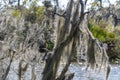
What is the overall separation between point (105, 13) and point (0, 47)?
133 inches

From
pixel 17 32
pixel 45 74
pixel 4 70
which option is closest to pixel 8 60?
pixel 4 70

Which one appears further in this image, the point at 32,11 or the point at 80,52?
the point at 32,11

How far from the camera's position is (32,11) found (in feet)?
70.1

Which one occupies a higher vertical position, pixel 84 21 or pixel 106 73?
pixel 84 21

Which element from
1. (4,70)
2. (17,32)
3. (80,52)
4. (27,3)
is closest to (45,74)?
(80,52)

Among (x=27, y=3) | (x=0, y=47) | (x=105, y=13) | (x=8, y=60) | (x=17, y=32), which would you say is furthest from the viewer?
(x=27, y=3)

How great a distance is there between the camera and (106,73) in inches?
466

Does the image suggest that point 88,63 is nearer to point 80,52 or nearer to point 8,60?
point 80,52

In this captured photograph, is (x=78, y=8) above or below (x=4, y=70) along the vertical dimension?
above

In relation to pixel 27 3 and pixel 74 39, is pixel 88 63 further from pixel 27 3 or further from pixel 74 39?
pixel 27 3

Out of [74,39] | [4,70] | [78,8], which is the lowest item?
[4,70]

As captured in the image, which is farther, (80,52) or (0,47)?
(0,47)

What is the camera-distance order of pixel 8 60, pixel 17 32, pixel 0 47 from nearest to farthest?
pixel 0 47, pixel 8 60, pixel 17 32

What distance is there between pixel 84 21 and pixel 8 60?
4762mm
